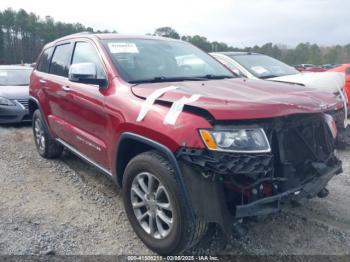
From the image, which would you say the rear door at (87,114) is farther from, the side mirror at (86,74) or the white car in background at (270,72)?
the white car in background at (270,72)

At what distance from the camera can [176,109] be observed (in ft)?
8.55

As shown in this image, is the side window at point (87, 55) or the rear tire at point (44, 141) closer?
the side window at point (87, 55)

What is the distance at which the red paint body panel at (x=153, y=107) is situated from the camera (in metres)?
2.47

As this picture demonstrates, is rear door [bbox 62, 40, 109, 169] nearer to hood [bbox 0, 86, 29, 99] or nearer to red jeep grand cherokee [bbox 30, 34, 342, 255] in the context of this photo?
red jeep grand cherokee [bbox 30, 34, 342, 255]

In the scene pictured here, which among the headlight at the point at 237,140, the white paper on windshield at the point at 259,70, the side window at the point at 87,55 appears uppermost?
the side window at the point at 87,55

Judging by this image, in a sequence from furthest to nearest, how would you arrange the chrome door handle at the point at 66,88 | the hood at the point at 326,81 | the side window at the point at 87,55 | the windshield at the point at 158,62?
1. the hood at the point at 326,81
2. the chrome door handle at the point at 66,88
3. the side window at the point at 87,55
4. the windshield at the point at 158,62

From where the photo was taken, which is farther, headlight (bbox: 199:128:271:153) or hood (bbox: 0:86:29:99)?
hood (bbox: 0:86:29:99)

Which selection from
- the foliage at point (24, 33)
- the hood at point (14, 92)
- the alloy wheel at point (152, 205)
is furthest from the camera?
the foliage at point (24, 33)

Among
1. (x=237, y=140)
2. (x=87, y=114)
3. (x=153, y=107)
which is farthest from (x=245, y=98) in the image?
(x=87, y=114)

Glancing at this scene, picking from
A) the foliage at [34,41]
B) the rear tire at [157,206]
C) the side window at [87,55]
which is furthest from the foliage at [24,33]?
the rear tire at [157,206]

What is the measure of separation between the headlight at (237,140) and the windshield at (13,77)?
7.63m

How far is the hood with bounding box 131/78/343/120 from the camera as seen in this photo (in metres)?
2.45

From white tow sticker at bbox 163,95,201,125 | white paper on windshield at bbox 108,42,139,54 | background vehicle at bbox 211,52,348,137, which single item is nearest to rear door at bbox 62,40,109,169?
white paper on windshield at bbox 108,42,139,54

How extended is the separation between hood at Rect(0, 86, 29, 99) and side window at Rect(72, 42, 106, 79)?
426cm
